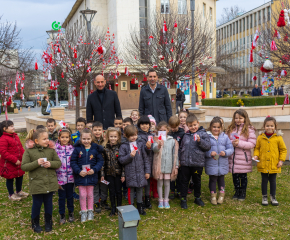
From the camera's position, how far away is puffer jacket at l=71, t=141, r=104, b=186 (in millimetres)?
4844

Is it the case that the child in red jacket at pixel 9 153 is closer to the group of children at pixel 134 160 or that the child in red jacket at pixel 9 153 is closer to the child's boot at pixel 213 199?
the group of children at pixel 134 160

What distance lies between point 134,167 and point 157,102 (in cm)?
175

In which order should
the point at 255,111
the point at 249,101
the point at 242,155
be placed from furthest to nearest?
the point at 249,101
the point at 255,111
the point at 242,155

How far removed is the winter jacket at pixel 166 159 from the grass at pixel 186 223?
691mm

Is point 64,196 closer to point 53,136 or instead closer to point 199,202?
point 53,136

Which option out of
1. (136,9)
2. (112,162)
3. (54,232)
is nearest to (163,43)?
(112,162)

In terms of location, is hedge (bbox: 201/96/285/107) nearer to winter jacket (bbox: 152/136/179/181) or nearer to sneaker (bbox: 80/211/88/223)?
winter jacket (bbox: 152/136/179/181)

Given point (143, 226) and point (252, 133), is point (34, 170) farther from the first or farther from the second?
point (252, 133)

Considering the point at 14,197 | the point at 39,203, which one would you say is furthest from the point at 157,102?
the point at 14,197

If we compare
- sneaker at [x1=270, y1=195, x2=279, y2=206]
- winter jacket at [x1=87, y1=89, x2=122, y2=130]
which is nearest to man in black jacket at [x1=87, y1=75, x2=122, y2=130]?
winter jacket at [x1=87, y1=89, x2=122, y2=130]

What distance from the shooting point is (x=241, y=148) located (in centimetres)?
579

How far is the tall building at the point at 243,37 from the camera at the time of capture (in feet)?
174

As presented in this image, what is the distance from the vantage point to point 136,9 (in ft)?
99.1

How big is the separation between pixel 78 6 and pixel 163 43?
93.1 feet
